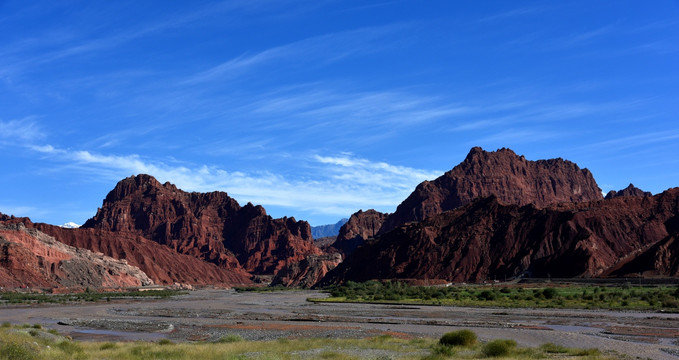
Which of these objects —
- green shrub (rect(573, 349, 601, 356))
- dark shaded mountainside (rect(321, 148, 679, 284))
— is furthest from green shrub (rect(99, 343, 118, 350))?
dark shaded mountainside (rect(321, 148, 679, 284))

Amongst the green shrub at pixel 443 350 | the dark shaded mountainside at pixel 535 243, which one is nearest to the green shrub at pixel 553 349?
the green shrub at pixel 443 350

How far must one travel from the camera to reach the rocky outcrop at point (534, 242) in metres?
139

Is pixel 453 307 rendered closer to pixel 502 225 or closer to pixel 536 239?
pixel 536 239

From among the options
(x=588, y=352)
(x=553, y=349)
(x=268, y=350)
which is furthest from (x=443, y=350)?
(x=268, y=350)

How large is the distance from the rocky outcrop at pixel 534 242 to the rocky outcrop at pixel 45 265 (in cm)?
7322

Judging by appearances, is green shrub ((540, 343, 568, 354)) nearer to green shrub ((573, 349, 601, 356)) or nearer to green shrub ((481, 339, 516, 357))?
green shrub ((573, 349, 601, 356))

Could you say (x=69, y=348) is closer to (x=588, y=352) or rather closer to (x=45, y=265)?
(x=588, y=352)

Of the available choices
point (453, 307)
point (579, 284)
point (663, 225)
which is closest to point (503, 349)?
point (453, 307)

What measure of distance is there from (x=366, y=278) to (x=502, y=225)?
42.0 metres

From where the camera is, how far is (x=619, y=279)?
11406cm

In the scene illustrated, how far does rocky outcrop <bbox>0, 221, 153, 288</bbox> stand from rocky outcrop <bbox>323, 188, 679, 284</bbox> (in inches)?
2883

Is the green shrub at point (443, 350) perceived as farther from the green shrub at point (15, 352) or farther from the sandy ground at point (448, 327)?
the green shrub at point (15, 352)

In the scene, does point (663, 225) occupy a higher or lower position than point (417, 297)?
higher

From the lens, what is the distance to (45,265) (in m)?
162
